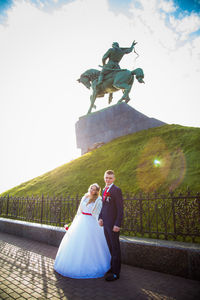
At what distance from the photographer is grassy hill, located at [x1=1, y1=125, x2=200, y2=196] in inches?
343

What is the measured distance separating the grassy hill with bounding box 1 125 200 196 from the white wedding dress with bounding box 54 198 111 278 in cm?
486

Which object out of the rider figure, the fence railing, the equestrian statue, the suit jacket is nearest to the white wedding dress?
the suit jacket

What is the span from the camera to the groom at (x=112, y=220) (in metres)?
3.63

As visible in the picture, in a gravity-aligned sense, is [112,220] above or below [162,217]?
above

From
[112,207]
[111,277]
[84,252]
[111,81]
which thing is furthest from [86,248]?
[111,81]

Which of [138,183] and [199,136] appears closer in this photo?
[138,183]

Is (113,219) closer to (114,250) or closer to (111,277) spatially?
(114,250)

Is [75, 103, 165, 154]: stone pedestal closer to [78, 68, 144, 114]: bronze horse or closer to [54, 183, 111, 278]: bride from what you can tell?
[78, 68, 144, 114]: bronze horse

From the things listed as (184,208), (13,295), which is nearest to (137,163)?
(184,208)

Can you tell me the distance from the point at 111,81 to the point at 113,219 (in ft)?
54.1

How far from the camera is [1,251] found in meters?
5.63

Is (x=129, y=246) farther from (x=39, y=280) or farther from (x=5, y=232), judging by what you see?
(x=5, y=232)

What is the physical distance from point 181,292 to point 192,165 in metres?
6.82

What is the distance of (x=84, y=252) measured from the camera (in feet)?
12.0
